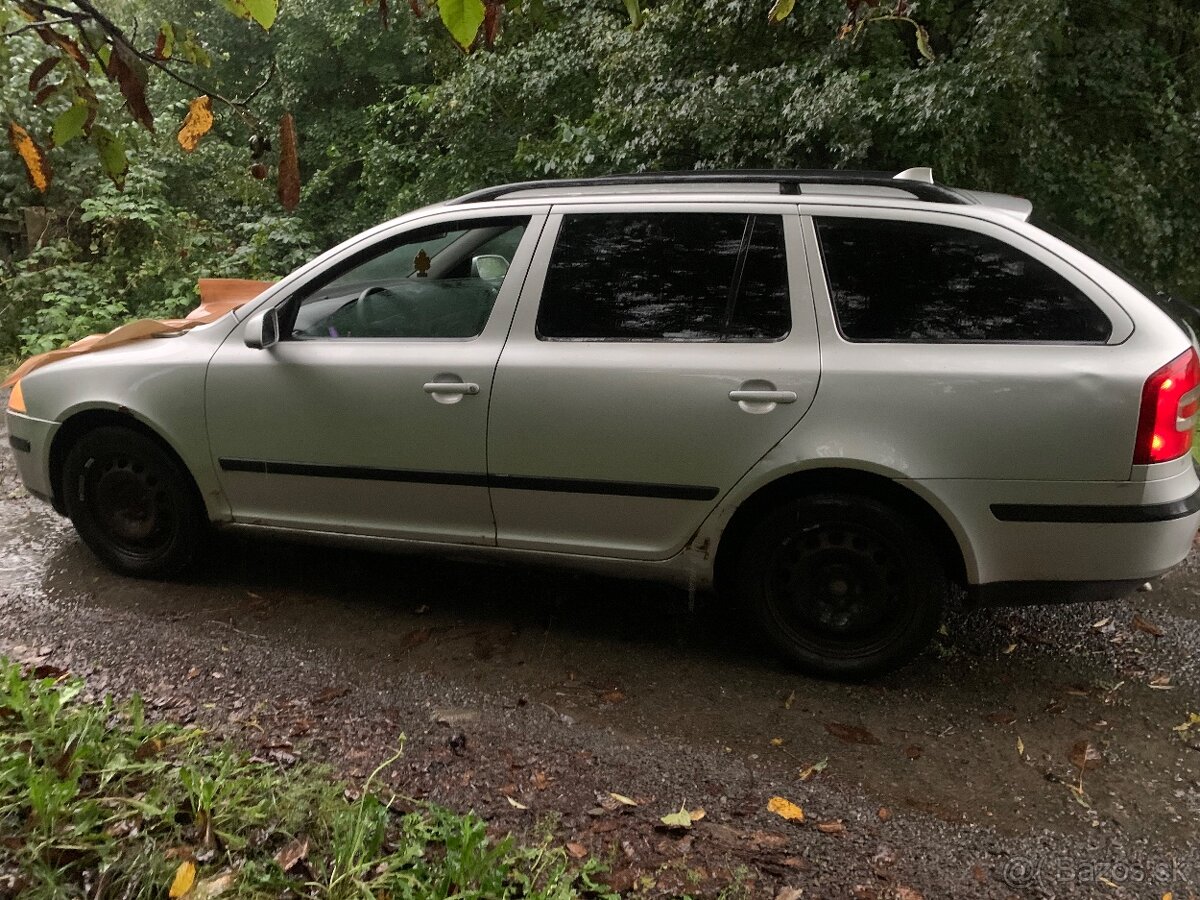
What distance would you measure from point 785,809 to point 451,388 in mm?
1763

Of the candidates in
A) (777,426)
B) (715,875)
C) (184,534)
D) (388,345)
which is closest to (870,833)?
(715,875)

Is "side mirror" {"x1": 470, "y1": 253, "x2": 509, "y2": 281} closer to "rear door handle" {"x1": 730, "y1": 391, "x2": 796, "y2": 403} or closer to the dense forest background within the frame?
"rear door handle" {"x1": 730, "y1": 391, "x2": 796, "y2": 403}

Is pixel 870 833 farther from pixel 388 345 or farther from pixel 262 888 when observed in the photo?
pixel 388 345

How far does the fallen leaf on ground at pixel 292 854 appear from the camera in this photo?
234 centimetres

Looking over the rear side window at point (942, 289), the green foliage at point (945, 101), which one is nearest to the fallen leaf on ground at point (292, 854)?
the rear side window at point (942, 289)

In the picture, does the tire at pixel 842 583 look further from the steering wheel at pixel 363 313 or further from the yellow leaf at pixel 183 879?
the yellow leaf at pixel 183 879

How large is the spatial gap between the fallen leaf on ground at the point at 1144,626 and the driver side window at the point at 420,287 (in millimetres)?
2799

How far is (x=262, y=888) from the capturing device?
7.45 ft

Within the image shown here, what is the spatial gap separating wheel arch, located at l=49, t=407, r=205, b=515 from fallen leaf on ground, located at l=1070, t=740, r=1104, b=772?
331 centimetres

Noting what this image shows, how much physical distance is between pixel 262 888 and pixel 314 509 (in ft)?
5.63

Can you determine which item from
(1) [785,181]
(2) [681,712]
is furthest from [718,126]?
(2) [681,712]

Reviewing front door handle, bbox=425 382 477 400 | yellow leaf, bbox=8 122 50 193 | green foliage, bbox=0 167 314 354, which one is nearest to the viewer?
yellow leaf, bbox=8 122 50 193

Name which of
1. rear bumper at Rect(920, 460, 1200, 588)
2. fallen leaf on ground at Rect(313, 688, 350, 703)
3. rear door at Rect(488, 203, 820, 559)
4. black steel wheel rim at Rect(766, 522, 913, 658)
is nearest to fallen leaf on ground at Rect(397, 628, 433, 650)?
fallen leaf on ground at Rect(313, 688, 350, 703)

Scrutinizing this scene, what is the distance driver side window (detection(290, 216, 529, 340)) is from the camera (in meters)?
3.54
